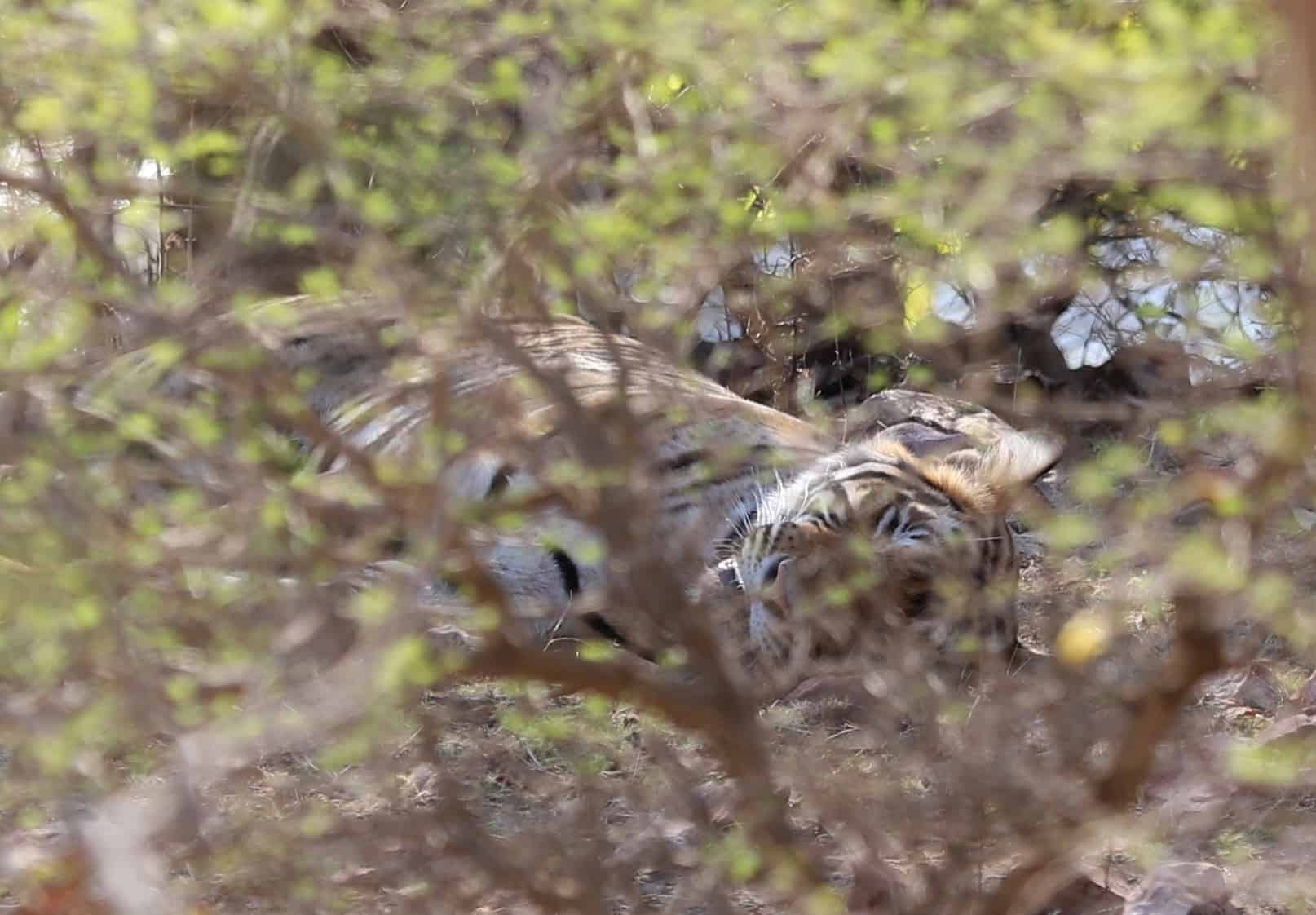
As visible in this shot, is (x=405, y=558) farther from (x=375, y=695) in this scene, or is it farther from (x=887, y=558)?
(x=887, y=558)

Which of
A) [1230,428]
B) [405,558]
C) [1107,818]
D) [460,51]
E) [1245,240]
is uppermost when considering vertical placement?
[460,51]

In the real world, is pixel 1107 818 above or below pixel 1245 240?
below

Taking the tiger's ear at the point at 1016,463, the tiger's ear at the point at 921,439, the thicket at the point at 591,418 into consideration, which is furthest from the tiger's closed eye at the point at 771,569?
the thicket at the point at 591,418

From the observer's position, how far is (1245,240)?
92.9 inches

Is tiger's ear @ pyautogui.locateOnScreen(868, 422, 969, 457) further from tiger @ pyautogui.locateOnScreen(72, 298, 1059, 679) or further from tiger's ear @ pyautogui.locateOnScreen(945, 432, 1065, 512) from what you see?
tiger's ear @ pyautogui.locateOnScreen(945, 432, 1065, 512)

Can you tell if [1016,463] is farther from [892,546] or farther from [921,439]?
[921,439]

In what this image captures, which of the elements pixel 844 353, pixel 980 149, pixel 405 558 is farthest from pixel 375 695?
pixel 844 353

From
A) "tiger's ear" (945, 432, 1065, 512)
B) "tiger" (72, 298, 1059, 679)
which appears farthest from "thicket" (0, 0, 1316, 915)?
"tiger's ear" (945, 432, 1065, 512)

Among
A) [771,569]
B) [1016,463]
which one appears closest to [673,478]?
[771,569]

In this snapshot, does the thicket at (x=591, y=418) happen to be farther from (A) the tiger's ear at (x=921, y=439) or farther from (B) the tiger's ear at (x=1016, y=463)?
(A) the tiger's ear at (x=921, y=439)

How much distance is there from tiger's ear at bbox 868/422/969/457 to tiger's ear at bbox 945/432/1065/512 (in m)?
0.77

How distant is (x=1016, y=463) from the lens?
140 inches

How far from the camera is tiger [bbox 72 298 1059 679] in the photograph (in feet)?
7.21

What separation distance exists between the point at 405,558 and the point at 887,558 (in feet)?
6.58
